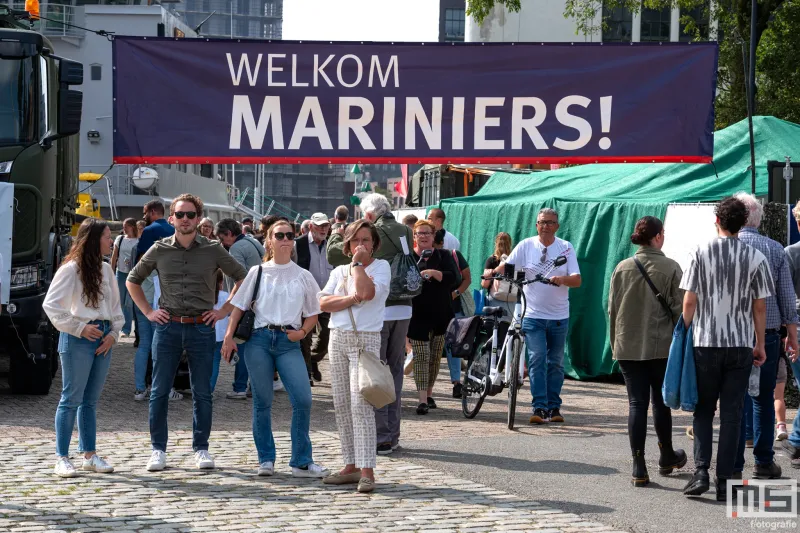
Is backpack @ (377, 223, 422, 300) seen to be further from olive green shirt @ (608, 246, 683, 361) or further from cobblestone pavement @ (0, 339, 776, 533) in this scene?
olive green shirt @ (608, 246, 683, 361)

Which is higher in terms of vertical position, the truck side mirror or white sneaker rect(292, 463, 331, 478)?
the truck side mirror

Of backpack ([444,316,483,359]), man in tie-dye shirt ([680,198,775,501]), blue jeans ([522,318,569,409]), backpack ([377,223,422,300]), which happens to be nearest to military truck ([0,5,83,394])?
backpack ([444,316,483,359])

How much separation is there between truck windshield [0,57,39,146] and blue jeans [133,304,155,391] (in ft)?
6.55

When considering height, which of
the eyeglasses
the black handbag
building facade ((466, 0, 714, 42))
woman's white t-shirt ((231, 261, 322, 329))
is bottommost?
the black handbag

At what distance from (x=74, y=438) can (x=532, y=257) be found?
4.35m

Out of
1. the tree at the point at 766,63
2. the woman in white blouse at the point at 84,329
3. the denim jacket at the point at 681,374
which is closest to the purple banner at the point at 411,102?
the woman in white blouse at the point at 84,329

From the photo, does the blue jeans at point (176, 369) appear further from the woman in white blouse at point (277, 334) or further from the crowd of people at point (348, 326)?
the woman in white blouse at point (277, 334)

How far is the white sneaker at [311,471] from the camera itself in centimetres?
795

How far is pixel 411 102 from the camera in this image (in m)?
11.0

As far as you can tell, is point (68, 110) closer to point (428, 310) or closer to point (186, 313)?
point (428, 310)

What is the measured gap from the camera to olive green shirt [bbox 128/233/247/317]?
Result: 319 inches

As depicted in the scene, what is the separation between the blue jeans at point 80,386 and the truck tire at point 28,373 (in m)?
3.72

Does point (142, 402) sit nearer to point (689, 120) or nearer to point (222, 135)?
point (222, 135)

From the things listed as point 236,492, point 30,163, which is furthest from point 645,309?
point 30,163
